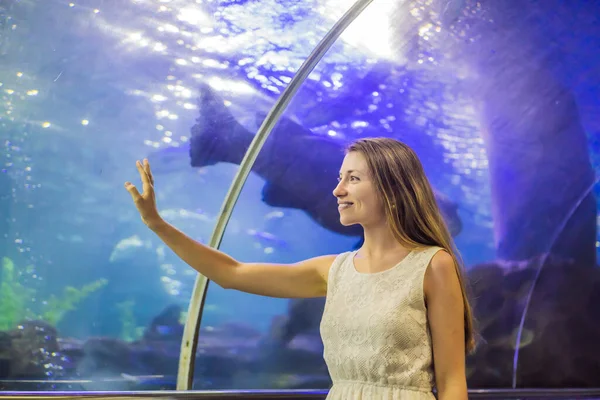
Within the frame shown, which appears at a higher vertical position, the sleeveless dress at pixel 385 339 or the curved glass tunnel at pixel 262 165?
the curved glass tunnel at pixel 262 165

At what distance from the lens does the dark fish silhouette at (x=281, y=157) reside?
3.67m

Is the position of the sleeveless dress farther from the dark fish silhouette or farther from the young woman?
the dark fish silhouette

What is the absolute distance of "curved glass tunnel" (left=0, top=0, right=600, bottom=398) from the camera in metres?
3.33

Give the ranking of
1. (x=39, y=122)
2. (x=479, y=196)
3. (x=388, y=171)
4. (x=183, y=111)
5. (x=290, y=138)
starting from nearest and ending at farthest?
(x=388, y=171)
(x=39, y=122)
(x=183, y=111)
(x=290, y=138)
(x=479, y=196)

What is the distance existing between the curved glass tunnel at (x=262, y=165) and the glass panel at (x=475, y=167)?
0.6 inches

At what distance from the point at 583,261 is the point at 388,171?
3.66 metres

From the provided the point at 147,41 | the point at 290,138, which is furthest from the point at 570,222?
the point at 147,41

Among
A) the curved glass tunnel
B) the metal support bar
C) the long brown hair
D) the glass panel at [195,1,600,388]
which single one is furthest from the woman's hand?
the glass panel at [195,1,600,388]

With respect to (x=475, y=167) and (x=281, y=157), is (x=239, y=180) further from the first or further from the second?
(x=475, y=167)

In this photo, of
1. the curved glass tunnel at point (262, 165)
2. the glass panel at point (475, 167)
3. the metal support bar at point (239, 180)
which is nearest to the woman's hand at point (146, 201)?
the metal support bar at point (239, 180)

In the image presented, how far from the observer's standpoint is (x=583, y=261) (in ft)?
16.0

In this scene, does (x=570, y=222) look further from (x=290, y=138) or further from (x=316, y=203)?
(x=290, y=138)

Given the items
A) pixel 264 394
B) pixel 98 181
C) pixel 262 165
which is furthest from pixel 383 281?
pixel 98 181

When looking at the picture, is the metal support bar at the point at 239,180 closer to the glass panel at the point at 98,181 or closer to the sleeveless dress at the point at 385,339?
the glass panel at the point at 98,181
